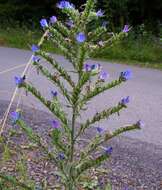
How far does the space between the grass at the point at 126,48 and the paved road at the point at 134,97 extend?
41.5 inches

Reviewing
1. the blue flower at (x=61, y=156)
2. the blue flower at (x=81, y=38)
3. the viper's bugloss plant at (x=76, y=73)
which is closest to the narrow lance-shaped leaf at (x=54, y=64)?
the viper's bugloss plant at (x=76, y=73)

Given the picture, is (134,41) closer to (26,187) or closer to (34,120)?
(34,120)

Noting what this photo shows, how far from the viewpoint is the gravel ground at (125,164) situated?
4691mm

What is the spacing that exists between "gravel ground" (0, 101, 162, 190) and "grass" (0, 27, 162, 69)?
6447mm

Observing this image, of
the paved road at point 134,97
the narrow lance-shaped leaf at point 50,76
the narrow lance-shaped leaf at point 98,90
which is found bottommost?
the narrow lance-shaped leaf at point 98,90

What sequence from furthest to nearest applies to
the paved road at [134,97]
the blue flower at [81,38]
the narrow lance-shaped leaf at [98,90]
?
1. the paved road at [134,97]
2. the narrow lance-shaped leaf at [98,90]
3. the blue flower at [81,38]

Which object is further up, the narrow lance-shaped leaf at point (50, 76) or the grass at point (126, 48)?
the grass at point (126, 48)

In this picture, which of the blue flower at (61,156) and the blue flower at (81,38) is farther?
the blue flower at (61,156)

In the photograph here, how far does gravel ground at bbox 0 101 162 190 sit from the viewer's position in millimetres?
4691

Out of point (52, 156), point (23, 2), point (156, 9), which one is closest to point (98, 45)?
point (52, 156)

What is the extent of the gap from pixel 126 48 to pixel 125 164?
31.6ft

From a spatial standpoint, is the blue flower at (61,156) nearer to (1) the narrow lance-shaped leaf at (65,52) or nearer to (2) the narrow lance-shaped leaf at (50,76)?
(2) the narrow lance-shaped leaf at (50,76)

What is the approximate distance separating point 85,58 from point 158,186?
7.73 feet

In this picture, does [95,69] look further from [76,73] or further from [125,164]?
[125,164]
